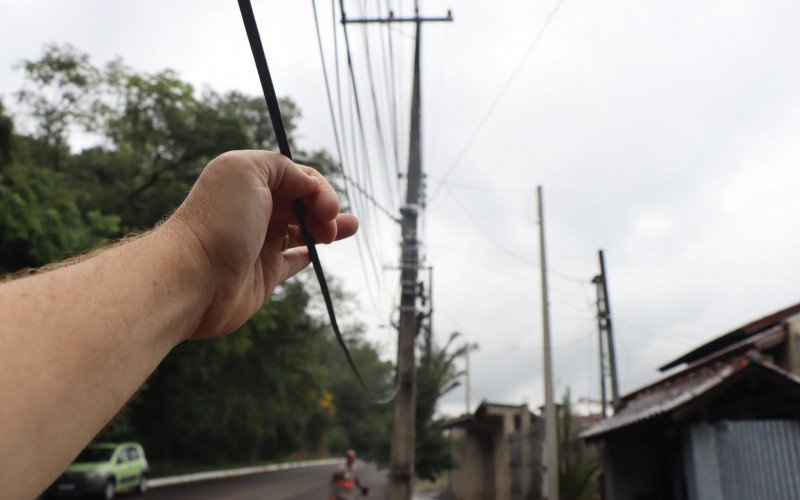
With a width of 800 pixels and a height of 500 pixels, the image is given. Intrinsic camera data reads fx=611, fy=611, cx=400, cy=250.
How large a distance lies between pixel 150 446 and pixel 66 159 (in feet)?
45.8

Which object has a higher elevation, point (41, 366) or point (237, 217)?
point (237, 217)

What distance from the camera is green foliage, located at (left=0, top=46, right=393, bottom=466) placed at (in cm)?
1410

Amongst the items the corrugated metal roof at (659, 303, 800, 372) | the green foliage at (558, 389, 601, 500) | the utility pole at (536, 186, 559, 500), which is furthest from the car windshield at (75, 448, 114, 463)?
the corrugated metal roof at (659, 303, 800, 372)

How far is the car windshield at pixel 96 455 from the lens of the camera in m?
16.0

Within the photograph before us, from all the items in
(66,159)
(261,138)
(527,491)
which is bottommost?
(527,491)

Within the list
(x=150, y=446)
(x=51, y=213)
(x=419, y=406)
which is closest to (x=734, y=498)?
(x=419, y=406)

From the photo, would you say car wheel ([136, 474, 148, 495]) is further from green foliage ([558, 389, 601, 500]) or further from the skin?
the skin

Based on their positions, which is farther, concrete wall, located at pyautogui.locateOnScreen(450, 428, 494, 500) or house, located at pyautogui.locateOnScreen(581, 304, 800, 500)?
concrete wall, located at pyautogui.locateOnScreen(450, 428, 494, 500)

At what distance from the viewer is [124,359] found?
934 millimetres

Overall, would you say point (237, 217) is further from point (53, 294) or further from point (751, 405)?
point (751, 405)

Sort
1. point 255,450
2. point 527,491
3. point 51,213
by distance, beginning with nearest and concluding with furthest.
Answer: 1. point 51,213
2. point 527,491
3. point 255,450

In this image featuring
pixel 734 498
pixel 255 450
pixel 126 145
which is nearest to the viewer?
pixel 734 498

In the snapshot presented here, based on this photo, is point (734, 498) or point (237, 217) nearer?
point (237, 217)

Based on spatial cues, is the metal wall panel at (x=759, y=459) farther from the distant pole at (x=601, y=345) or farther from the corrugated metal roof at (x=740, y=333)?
the distant pole at (x=601, y=345)
